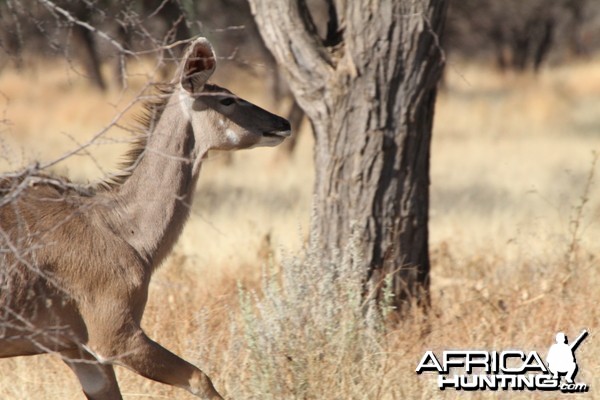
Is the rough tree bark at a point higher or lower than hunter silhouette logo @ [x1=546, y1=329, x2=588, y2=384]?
higher

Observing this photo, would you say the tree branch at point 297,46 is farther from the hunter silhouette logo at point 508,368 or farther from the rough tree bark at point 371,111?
the hunter silhouette logo at point 508,368

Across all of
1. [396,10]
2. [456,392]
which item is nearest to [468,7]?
[396,10]

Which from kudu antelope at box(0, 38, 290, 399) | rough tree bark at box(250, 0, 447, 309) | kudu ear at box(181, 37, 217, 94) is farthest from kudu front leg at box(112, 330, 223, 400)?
rough tree bark at box(250, 0, 447, 309)

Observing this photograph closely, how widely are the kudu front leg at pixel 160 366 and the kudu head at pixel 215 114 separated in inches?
48.6

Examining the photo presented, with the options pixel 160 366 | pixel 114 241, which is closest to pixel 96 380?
pixel 160 366

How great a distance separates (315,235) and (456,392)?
149cm

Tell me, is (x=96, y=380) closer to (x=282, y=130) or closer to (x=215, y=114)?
(x=215, y=114)

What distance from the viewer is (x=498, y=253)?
28.9ft

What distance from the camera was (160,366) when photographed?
207 inches

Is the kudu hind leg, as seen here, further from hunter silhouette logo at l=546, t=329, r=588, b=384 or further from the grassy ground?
hunter silhouette logo at l=546, t=329, r=588, b=384

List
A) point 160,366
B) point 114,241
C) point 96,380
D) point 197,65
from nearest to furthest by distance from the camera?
point 160,366 < point 114,241 < point 96,380 < point 197,65

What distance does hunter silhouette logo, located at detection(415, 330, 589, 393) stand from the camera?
573 cm

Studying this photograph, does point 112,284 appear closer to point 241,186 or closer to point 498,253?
point 498,253

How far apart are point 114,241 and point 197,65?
1.11m
